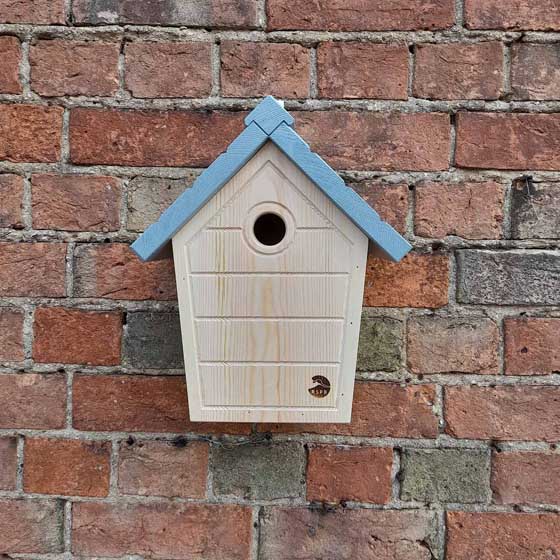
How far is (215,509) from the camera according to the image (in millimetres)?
935

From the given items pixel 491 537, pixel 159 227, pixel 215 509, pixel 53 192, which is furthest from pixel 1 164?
pixel 491 537

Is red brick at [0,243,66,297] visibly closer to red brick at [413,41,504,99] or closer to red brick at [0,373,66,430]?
red brick at [0,373,66,430]

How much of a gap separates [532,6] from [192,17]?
0.50 m

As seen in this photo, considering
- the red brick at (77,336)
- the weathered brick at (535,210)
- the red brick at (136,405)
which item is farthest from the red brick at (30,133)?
the weathered brick at (535,210)

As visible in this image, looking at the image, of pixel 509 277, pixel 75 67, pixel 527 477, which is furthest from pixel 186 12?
pixel 527 477

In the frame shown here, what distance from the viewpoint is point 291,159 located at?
0.74 m

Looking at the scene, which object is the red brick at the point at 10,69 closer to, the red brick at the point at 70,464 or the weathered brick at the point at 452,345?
the red brick at the point at 70,464

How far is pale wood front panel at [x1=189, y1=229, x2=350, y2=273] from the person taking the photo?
0.76m

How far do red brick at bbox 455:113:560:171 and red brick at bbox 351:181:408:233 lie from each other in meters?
0.10

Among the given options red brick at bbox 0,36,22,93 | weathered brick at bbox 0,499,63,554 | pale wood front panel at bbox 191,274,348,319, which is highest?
red brick at bbox 0,36,22,93

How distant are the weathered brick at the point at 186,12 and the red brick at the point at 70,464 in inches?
25.2

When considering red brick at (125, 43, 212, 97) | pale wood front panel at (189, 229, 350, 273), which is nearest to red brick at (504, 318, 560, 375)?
pale wood front panel at (189, 229, 350, 273)

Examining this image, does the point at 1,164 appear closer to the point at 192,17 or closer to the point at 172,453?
the point at 192,17

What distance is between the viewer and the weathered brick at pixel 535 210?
91 centimetres
